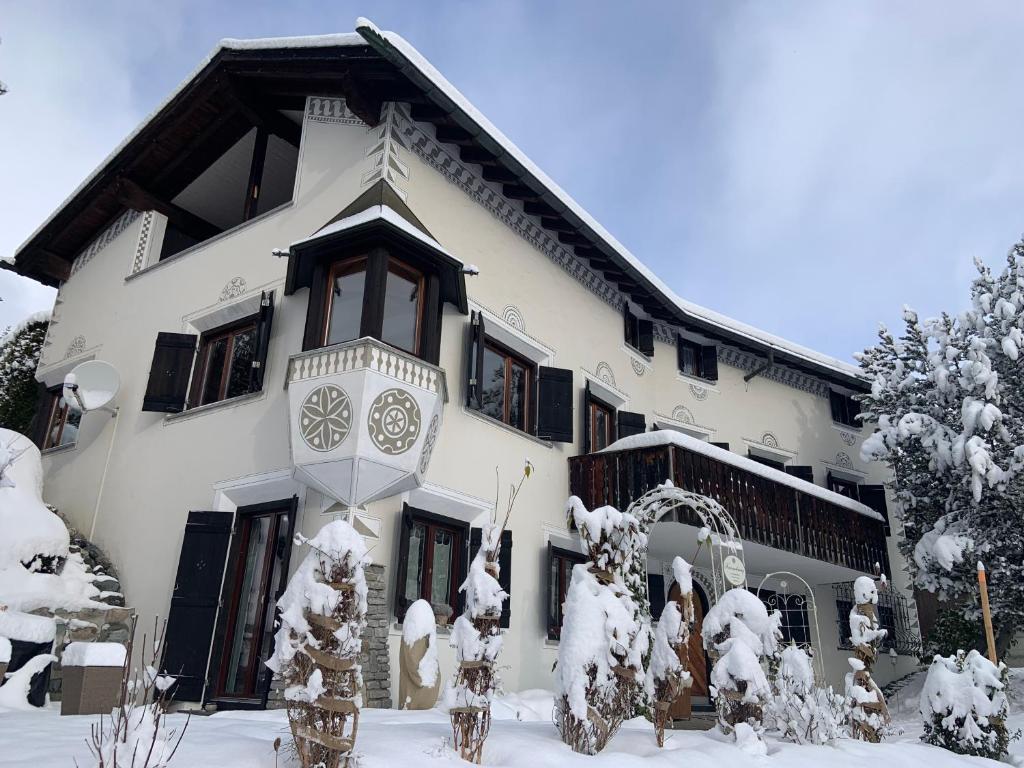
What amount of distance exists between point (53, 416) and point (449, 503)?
27.6 feet

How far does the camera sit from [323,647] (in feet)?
12.9

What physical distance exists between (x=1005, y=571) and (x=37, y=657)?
517 inches

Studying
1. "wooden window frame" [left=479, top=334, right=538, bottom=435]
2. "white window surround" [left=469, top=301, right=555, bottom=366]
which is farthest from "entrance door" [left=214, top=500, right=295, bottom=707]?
"white window surround" [left=469, top=301, right=555, bottom=366]

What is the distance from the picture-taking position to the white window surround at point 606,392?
515 inches

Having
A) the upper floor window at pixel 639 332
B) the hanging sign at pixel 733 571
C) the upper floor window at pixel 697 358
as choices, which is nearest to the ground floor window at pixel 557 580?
the hanging sign at pixel 733 571

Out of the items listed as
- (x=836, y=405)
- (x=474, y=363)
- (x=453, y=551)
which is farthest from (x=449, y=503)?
(x=836, y=405)

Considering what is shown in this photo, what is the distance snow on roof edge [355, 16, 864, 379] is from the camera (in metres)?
9.58

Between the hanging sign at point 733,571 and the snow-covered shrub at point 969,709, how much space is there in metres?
2.26

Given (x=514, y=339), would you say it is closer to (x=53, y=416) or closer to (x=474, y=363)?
(x=474, y=363)

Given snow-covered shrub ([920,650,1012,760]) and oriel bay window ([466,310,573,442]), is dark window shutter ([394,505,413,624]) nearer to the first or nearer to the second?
oriel bay window ([466,310,573,442])

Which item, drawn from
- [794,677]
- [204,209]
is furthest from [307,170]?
[794,677]

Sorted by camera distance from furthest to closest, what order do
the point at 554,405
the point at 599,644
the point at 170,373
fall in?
the point at 554,405 < the point at 170,373 < the point at 599,644

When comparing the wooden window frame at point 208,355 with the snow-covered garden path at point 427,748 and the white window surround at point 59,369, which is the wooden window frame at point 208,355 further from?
the snow-covered garden path at point 427,748

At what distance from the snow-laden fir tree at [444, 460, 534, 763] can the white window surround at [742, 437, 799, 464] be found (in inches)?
480
